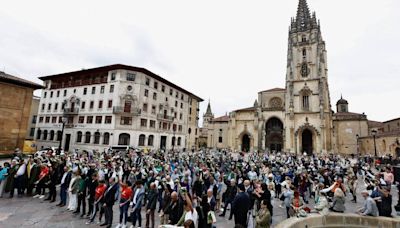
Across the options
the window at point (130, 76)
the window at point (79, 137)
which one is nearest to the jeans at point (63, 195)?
the window at point (130, 76)

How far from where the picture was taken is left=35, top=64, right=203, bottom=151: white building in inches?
1178

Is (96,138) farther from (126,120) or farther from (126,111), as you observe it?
(126,111)

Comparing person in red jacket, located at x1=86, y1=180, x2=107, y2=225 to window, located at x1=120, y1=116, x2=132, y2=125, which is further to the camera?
window, located at x1=120, y1=116, x2=132, y2=125

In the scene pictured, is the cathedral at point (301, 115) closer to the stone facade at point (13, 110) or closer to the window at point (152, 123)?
the window at point (152, 123)

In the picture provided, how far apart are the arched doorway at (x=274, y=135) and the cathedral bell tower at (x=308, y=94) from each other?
10.8 ft

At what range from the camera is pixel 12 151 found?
1878cm

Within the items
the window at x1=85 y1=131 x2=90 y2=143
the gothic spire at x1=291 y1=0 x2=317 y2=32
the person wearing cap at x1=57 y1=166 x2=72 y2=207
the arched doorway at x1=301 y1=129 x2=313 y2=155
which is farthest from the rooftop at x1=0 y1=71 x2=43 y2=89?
the gothic spire at x1=291 y1=0 x2=317 y2=32

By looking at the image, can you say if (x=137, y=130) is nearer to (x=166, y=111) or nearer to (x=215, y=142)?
(x=166, y=111)

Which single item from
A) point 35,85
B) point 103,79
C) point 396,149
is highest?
point 103,79

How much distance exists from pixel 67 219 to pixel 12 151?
1812 centimetres

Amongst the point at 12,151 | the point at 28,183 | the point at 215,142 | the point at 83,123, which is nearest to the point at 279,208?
the point at 28,183

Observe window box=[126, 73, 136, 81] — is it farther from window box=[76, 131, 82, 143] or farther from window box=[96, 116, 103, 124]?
window box=[76, 131, 82, 143]

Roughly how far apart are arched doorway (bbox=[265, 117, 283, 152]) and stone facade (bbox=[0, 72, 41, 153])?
40.3 m

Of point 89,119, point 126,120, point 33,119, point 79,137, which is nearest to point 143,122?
point 126,120
